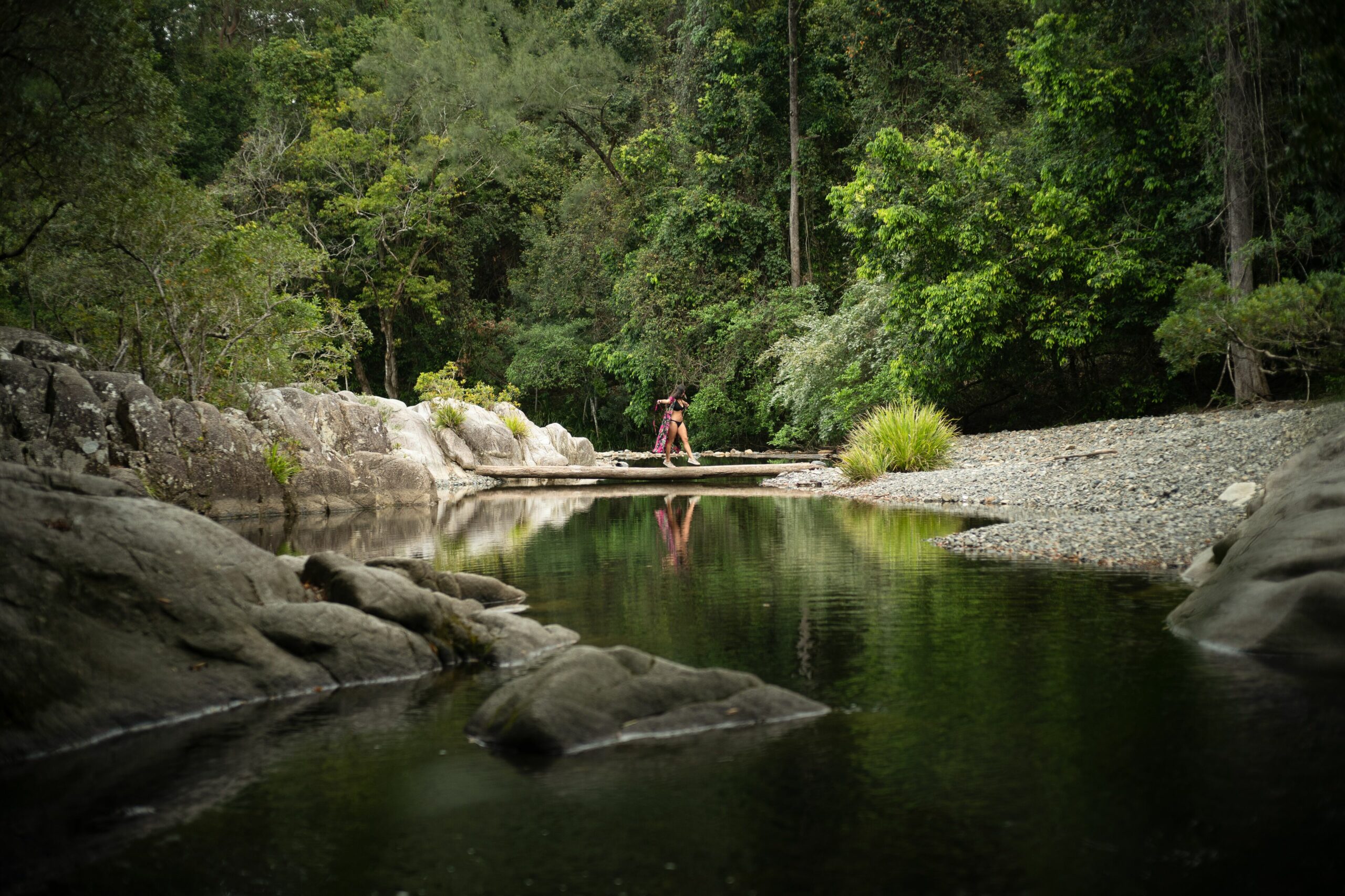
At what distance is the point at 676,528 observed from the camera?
1509cm

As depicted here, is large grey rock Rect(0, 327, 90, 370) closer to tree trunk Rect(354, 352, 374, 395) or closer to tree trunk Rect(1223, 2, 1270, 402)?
tree trunk Rect(1223, 2, 1270, 402)

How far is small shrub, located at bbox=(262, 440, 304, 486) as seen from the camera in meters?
18.2

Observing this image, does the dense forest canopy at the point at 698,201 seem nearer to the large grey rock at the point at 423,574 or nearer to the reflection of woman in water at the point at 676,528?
the reflection of woman in water at the point at 676,528

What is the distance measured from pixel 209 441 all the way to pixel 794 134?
21380 millimetres

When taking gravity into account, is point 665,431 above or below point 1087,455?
above

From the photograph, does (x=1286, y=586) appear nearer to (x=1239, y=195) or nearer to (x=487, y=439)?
(x=1239, y=195)

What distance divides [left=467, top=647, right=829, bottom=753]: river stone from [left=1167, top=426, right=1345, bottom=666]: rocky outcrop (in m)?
3.01

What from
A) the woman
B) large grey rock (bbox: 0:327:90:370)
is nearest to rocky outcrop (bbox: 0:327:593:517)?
large grey rock (bbox: 0:327:90:370)

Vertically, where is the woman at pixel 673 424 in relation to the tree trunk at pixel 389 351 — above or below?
below

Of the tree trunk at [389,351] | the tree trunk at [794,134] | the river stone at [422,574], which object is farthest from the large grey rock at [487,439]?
the river stone at [422,574]

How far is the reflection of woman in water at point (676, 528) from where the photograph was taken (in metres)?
12.0

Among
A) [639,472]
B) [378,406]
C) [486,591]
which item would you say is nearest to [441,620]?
[486,591]

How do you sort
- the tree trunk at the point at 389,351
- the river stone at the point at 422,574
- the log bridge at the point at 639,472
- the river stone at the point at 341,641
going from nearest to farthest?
the river stone at the point at 341,641, the river stone at the point at 422,574, the log bridge at the point at 639,472, the tree trunk at the point at 389,351

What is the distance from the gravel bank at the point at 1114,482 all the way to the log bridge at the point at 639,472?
3.00 feet
